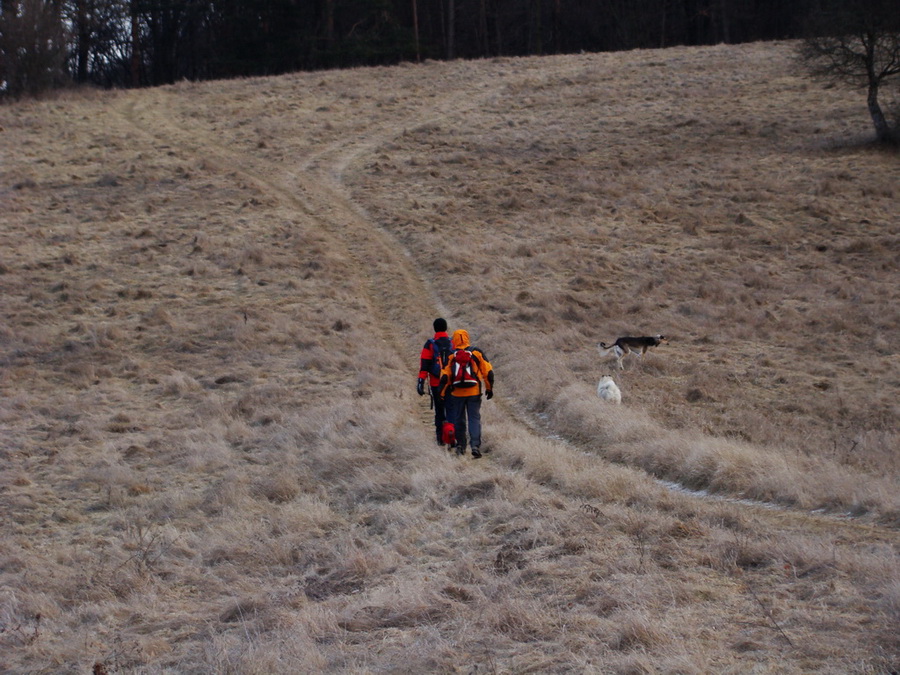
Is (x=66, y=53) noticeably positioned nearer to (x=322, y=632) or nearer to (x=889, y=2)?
(x=889, y=2)

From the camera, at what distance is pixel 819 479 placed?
26.1 ft

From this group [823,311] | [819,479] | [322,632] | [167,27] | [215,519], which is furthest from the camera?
[167,27]

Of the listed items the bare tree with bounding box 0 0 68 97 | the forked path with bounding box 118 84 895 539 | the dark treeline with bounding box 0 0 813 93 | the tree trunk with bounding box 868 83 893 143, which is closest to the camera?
the forked path with bounding box 118 84 895 539

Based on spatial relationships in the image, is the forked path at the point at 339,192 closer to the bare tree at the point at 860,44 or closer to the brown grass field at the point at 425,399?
the brown grass field at the point at 425,399

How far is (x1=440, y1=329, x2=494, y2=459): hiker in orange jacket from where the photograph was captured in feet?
30.4

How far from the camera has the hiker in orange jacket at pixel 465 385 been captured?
9.27m

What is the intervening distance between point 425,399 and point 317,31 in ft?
130

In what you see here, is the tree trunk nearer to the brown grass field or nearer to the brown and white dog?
the brown grass field

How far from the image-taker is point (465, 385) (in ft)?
30.5

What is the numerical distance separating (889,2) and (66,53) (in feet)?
115

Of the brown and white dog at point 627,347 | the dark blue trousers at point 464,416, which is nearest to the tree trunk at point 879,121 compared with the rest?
the brown and white dog at point 627,347

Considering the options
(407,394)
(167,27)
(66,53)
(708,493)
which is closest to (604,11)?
(167,27)

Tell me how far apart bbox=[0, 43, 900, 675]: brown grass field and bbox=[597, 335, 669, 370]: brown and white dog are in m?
0.20

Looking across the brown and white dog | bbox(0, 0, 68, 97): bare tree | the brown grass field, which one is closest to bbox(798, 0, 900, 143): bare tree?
the brown grass field
